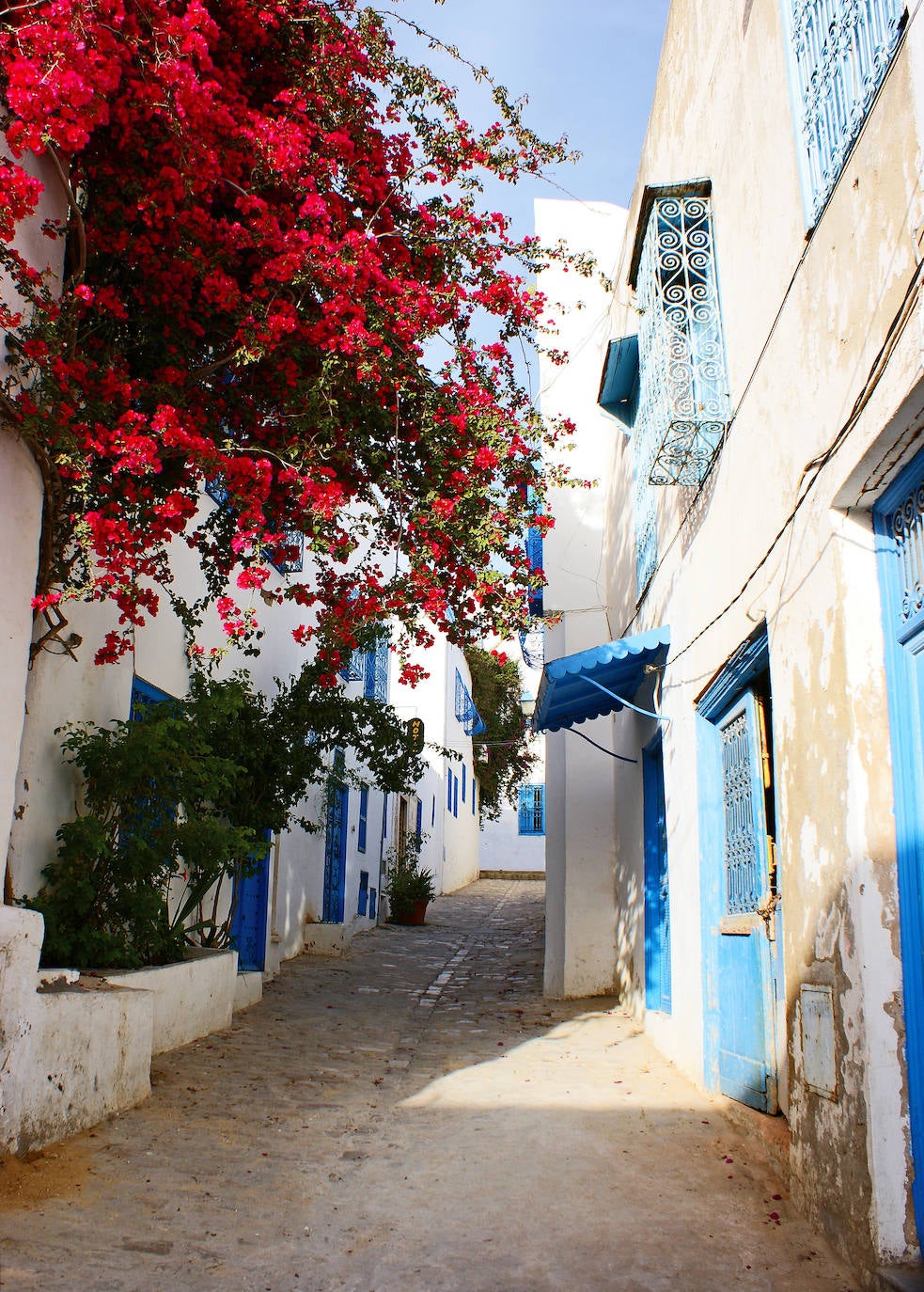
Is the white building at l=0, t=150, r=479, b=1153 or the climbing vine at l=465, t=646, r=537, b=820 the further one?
the climbing vine at l=465, t=646, r=537, b=820

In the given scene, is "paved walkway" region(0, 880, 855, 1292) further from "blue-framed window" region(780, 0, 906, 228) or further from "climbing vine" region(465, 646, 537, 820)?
"climbing vine" region(465, 646, 537, 820)

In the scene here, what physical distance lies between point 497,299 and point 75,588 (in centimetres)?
271

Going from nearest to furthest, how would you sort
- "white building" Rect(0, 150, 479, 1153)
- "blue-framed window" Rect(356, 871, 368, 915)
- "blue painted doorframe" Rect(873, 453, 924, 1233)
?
"blue painted doorframe" Rect(873, 453, 924, 1233), "white building" Rect(0, 150, 479, 1153), "blue-framed window" Rect(356, 871, 368, 915)

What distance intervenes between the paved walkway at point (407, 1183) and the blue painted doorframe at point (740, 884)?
0.31 metres

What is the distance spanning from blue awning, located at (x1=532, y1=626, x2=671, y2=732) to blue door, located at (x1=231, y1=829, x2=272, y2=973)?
3.07 m

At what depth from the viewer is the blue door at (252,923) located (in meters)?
9.02

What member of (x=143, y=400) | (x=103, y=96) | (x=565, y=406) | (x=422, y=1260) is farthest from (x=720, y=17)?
(x=422, y=1260)

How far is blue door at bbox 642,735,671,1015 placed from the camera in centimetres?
696

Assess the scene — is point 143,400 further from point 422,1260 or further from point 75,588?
point 422,1260

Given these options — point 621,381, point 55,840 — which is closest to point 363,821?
point 621,381

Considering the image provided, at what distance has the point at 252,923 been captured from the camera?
9.16 meters

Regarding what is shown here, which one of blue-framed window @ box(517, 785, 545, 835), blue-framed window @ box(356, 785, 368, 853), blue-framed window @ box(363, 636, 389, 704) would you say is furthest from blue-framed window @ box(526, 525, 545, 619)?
blue-framed window @ box(517, 785, 545, 835)

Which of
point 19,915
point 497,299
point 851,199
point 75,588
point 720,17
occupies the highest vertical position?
point 720,17

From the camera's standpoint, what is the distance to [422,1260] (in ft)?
10.5
